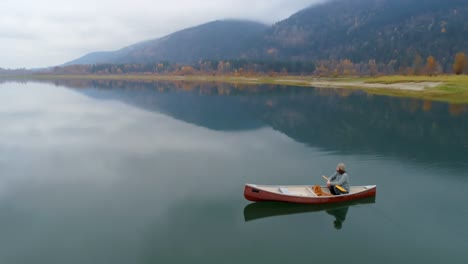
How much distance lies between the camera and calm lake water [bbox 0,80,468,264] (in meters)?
13.1

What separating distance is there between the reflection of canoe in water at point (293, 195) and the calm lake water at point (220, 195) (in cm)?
56

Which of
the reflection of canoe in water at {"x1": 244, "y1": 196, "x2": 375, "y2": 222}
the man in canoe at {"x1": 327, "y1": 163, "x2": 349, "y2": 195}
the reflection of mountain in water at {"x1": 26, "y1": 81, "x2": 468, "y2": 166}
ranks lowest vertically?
the reflection of canoe in water at {"x1": 244, "y1": 196, "x2": 375, "y2": 222}

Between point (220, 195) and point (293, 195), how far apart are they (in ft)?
14.5

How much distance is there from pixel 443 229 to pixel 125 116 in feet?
142

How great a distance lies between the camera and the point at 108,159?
83.4ft

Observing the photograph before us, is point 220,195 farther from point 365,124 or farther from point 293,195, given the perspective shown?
point 365,124

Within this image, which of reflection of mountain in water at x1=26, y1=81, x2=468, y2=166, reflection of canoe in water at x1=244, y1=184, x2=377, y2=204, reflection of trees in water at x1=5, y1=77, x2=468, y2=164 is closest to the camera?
reflection of canoe in water at x1=244, y1=184, x2=377, y2=204

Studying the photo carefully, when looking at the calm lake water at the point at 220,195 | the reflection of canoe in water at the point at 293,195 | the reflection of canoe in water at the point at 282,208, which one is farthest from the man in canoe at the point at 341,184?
the calm lake water at the point at 220,195

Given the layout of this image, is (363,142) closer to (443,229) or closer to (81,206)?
(443,229)

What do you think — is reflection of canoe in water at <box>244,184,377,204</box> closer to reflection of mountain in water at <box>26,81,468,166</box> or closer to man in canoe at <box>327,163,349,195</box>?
man in canoe at <box>327,163,349,195</box>

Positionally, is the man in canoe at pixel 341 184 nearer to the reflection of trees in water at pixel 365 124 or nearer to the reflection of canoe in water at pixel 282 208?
the reflection of canoe in water at pixel 282 208

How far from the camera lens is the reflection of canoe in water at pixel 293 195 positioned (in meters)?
16.2

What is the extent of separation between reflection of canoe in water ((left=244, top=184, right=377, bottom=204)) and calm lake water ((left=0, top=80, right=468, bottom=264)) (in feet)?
1.84

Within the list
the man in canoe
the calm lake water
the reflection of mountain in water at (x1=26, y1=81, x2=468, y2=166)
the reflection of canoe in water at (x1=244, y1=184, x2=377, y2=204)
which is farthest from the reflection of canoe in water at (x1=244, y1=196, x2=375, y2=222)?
the reflection of mountain in water at (x1=26, y1=81, x2=468, y2=166)
